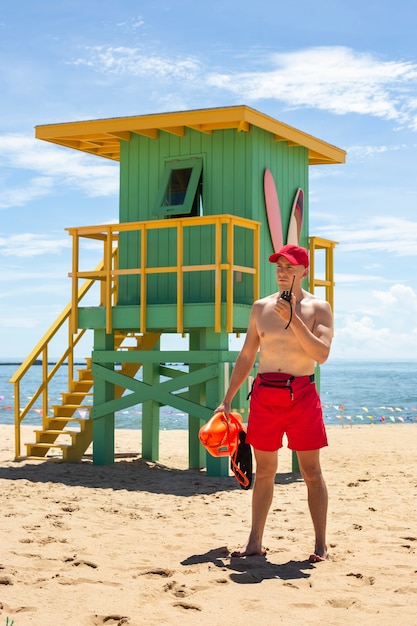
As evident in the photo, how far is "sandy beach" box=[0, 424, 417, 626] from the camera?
475 centimetres

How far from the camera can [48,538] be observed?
6469 millimetres

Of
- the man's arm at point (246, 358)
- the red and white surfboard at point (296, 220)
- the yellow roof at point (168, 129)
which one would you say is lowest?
the man's arm at point (246, 358)

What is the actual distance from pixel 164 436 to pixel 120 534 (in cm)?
1189

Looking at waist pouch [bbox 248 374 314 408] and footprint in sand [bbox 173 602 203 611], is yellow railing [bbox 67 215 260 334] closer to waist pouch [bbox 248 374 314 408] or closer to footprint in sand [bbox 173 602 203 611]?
waist pouch [bbox 248 374 314 408]

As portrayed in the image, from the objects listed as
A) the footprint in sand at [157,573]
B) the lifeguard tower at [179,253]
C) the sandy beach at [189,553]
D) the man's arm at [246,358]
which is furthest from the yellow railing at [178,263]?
the footprint in sand at [157,573]

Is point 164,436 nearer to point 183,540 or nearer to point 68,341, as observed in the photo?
point 68,341

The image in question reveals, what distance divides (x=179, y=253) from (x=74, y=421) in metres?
3.08

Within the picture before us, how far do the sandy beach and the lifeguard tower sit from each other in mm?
1213

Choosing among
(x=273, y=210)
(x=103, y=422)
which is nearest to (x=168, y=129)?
(x=273, y=210)

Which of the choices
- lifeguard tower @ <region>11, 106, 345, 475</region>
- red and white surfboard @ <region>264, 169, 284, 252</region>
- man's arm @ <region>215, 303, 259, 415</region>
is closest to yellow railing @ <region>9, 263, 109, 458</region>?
lifeguard tower @ <region>11, 106, 345, 475</region>

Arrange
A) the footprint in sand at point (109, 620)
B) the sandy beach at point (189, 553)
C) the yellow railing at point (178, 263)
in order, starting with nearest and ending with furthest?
the footprint in sand at point (109, 620), the sandy beach at point (189, 553), the yellow railing at point (178, 263)

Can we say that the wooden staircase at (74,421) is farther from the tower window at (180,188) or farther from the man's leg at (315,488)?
the man's leg at (315,488)

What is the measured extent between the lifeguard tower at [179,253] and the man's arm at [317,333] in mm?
4566

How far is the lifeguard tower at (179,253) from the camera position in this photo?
35.4 feet
